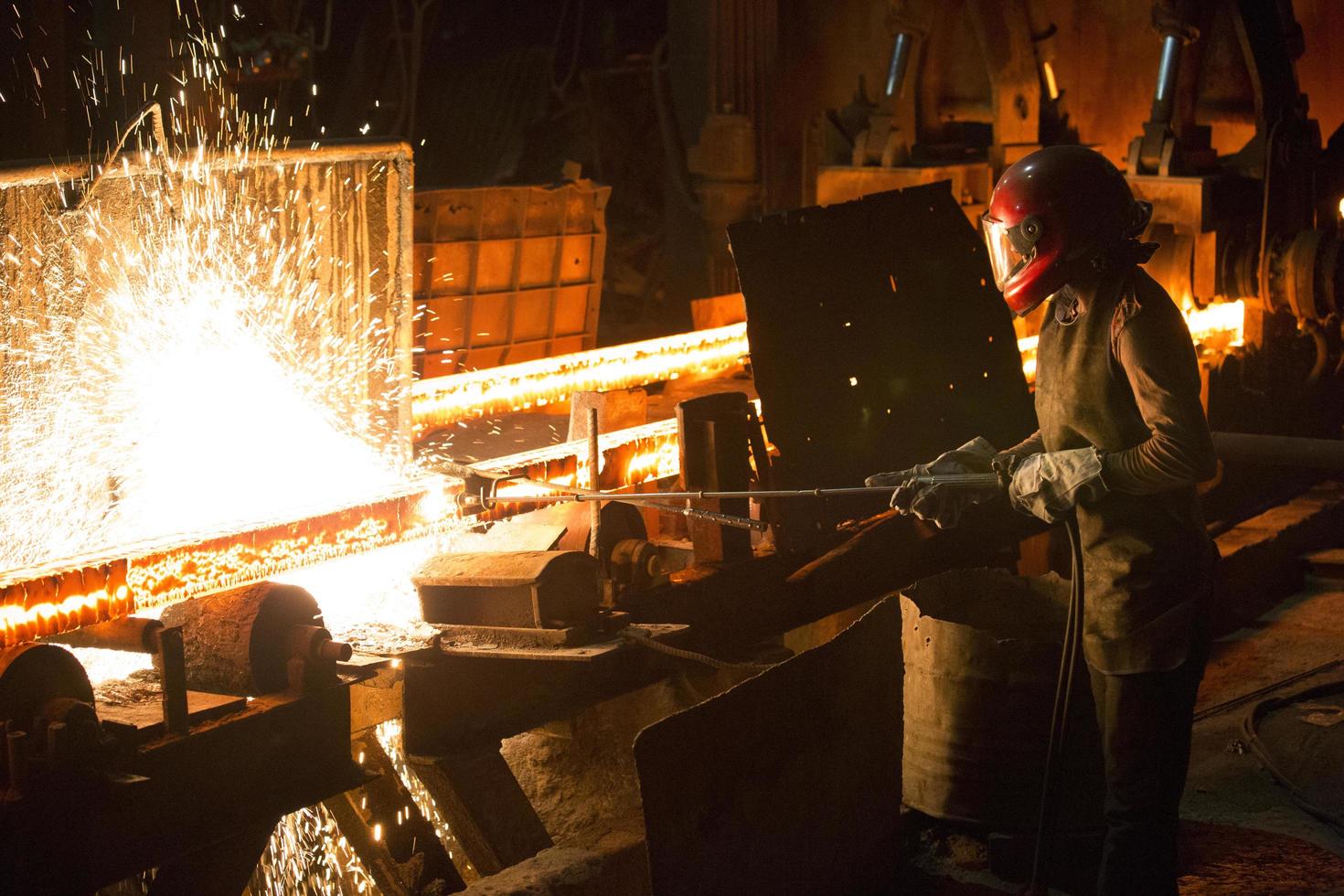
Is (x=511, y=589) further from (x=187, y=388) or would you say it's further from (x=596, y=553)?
(x=187, y=388)

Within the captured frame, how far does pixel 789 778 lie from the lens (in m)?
3.77

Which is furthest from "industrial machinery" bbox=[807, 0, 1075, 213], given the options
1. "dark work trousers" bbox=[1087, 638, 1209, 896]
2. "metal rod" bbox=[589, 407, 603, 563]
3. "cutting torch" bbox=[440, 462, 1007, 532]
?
"dark work trousers" bbox=[1087, 638, 1209, 896]

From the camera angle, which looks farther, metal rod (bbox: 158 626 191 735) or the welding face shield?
the welding face shield

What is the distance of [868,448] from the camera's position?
16.3 ft

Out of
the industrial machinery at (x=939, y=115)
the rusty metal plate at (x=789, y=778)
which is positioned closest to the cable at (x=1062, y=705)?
the rusty metal plate at (x=789, y=778)

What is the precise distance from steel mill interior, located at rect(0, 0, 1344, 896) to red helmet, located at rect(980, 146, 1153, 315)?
11 mm

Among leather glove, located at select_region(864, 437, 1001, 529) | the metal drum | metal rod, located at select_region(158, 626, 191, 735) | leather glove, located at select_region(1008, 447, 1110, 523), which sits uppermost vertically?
leather glove, located at select_region(1008, 447, 1110, 523)

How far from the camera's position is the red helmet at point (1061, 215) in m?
3.46

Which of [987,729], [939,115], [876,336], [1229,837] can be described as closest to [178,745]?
[987,729]

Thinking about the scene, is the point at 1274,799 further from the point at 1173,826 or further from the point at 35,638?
the point at 35,638

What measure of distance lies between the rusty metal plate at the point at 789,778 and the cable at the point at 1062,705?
1.52 feet

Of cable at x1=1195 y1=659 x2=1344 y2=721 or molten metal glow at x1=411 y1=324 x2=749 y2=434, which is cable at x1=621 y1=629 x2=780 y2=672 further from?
cable at x1=1195 y1=659 x2=1344 y2=721

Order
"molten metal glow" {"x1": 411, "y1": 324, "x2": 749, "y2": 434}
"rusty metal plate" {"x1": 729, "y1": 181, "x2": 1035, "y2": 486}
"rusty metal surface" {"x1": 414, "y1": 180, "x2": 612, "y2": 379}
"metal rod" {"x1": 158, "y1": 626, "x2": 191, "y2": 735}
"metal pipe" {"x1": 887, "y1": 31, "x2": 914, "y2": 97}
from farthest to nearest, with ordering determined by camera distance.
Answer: "metal pipe" {"x1": 887, "y1": 31, "x2": 914, "y2": 97} → "rusty metal surface" {"x1": 414, "y1": 180, "x2": 612, "y2": 379} → "molten metal glow" {"x1": 411, "y1": 324, "x2": 749, "y2": 434} → "rusty metal plate" {"x1": 729, "y1": 181, "x2": 1035, "y2": 486} → "metal rod" {"x1": 158, "y1": 626, "x2": 191, "y2": 735}

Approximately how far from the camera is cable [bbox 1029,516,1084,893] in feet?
11.7
